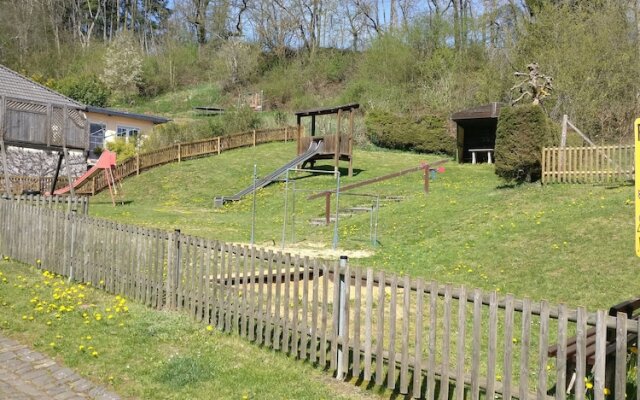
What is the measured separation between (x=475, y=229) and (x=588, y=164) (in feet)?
17.7

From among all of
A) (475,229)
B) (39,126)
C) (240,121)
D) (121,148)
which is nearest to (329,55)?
(240,121)

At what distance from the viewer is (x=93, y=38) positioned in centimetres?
6525

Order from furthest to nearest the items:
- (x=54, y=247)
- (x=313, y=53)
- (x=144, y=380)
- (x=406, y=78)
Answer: (x=313, y=53), (x=406, y=78), (x=54, y=247), (x=144, y=380)

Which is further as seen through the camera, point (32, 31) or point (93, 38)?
point (93, 38)

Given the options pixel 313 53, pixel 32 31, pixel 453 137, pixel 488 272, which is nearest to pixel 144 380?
pixel 488 272

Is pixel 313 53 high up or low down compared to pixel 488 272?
up

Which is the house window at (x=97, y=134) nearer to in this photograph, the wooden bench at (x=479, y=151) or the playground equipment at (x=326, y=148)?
the playground equipment at (x=326, y=148)

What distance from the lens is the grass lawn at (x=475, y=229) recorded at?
377 inches

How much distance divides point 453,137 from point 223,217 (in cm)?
1951

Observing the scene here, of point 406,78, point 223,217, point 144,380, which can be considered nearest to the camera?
point 144,380

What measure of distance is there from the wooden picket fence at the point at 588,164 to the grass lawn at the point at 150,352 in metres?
12.9

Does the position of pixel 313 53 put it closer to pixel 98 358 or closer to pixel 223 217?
pixel 223 217

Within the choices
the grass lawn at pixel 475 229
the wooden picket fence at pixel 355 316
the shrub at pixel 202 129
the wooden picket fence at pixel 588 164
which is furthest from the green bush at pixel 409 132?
the wooden picket fence at pixel 355 316

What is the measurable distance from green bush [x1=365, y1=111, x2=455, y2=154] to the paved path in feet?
104
